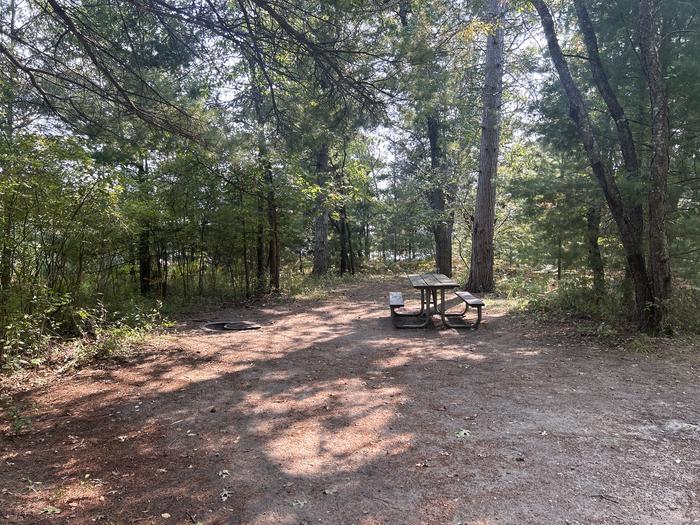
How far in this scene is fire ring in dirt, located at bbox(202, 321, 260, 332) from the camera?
25.3 feet

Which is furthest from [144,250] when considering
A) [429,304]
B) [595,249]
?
[595,249]

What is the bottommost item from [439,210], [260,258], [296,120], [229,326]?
[229,326]

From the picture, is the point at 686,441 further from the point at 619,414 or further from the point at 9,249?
the point at 9,249

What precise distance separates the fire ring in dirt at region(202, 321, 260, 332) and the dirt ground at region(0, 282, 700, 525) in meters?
1.72

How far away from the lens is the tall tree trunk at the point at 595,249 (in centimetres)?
743

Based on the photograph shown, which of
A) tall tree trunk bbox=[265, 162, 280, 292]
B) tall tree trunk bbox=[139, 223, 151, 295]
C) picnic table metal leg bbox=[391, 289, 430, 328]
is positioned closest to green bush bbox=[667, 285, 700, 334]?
picnic table metal leg bbox=[391, 289, 430, 328]

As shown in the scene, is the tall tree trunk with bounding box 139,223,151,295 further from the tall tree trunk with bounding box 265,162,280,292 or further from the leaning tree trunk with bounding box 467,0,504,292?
the leaning tree trunk with bounding box 467,0,504,292

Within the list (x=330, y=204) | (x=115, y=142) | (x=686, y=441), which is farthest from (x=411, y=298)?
(x=686, y=441)

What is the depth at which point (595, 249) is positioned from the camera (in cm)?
746

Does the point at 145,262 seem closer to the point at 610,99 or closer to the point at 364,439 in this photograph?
the point at 364,439

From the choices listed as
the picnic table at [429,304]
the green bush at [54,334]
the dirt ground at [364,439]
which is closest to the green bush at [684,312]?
the dirt ground at [364,439]

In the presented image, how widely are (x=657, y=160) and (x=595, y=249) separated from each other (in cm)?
206

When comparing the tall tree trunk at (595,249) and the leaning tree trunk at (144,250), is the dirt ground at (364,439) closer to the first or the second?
the tall tree trunk at (595,249)

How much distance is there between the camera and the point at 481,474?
2799mm
